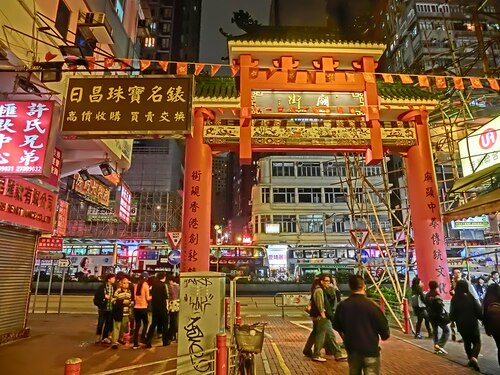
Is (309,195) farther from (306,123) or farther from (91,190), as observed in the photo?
(91,190)

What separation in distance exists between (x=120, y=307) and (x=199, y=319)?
4.45 metres

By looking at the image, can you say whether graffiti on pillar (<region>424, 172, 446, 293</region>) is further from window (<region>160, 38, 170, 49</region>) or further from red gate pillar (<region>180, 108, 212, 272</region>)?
window (<region>160, 38, 170, 49</region>)

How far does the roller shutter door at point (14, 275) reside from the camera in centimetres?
902

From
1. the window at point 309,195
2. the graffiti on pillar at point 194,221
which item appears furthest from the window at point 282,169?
the graffiti on pillar at point 194,221

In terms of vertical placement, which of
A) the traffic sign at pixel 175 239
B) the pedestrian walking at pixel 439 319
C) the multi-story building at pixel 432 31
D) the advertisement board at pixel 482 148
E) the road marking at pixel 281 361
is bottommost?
the road marking at pixel 281 361

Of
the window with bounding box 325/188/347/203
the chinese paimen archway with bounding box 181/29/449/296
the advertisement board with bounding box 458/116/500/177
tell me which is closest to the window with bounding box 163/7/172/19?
the window with bounding box 325/188/347/203

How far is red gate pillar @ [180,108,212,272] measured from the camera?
11203 millimetres

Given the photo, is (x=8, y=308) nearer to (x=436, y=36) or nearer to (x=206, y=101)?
(x=206, y=101)

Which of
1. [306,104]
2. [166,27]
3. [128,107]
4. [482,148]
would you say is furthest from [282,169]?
[166,27]

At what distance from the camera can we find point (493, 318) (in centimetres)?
618

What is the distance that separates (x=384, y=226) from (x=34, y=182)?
35973 millimetres

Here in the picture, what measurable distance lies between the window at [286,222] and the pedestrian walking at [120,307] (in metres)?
29.8

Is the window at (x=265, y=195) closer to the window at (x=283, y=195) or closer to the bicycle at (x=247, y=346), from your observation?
the window at (x=283, y=195)

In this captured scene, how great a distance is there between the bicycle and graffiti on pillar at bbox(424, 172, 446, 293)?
852 cm
